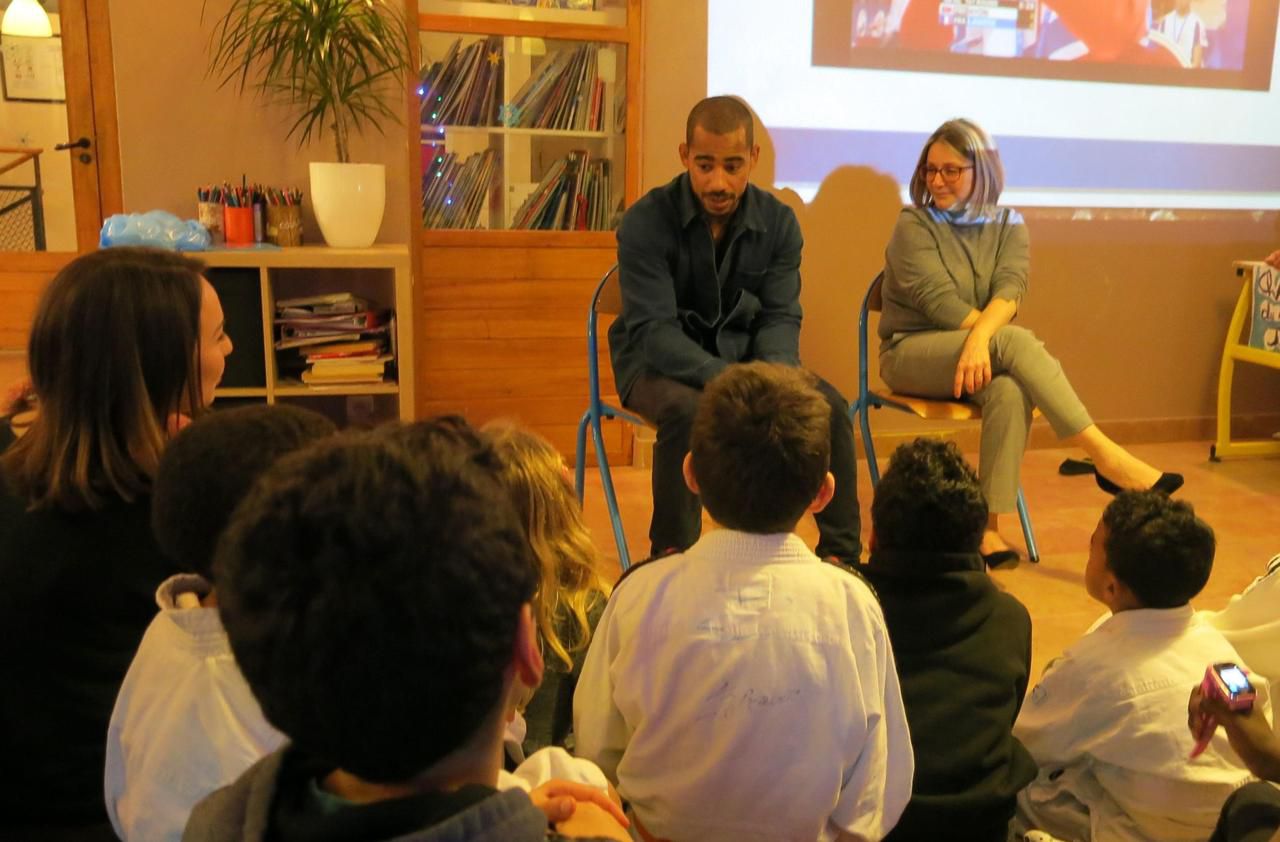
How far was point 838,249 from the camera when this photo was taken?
3613mm

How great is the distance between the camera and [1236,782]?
1.35 metres

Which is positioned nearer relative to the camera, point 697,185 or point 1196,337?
point 697,185

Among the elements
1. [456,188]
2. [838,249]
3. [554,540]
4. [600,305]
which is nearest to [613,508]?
[600,305]

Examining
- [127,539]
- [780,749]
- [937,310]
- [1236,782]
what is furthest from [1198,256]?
[127,539]

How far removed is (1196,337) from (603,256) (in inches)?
91.3

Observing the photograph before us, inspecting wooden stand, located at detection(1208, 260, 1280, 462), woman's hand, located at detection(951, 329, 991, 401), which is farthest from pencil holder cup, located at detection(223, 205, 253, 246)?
wooden stand, located at detection(1208, 260, 1280, 462)

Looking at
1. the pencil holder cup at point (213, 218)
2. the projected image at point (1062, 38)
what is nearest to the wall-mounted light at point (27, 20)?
the pencil holder cup at point (213, 218)

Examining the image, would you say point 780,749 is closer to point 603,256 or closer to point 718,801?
point 718,801

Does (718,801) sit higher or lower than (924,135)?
lower

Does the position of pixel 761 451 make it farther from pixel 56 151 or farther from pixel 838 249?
pixel 56 151

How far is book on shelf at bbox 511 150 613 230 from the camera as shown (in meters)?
3.48

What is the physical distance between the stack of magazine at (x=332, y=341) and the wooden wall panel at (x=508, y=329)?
1.58ft

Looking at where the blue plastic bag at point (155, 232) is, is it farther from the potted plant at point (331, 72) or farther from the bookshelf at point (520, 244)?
the bookshelf at point (520, 244)

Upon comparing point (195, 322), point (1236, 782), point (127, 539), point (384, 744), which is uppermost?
point (195, 322)
